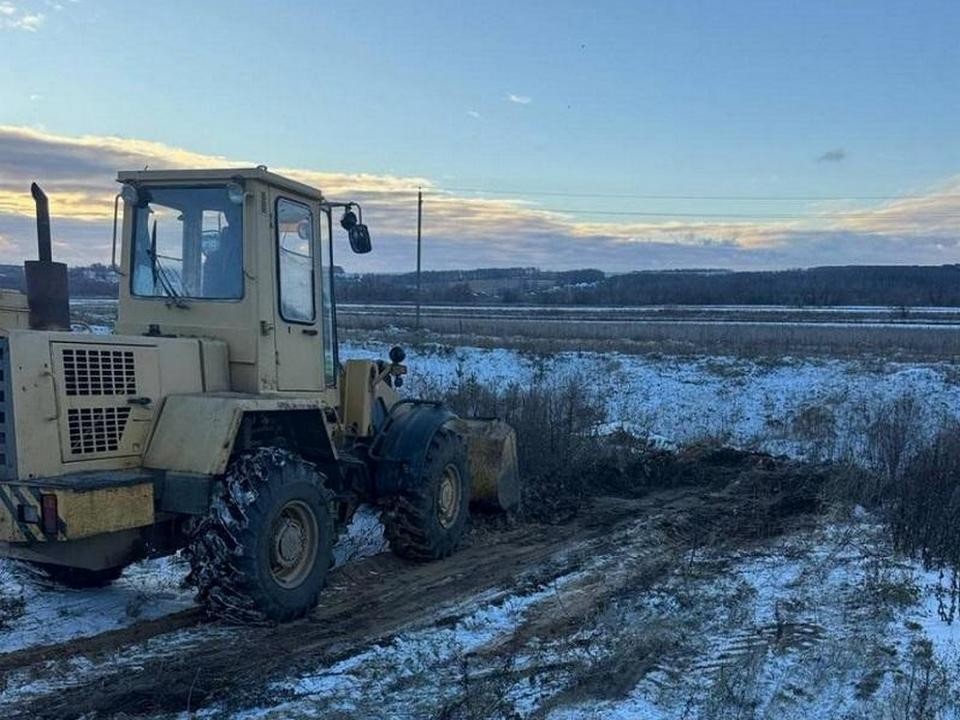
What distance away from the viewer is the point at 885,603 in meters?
6.95

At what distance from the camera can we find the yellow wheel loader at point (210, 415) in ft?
18.8

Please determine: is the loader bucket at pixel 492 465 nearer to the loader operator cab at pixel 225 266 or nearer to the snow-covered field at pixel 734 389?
the loader operator cab at pixel 225 266

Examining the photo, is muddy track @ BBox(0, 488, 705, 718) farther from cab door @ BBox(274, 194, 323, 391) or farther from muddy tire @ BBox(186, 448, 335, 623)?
cab door @ BBox(274, 194, 323, 391)

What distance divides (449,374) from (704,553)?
14183 millimetres

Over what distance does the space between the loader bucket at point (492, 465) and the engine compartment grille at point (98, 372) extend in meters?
4.48

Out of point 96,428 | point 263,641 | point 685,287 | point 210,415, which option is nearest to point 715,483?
point 263,641

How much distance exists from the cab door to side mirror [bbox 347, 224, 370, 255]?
0.94 feet

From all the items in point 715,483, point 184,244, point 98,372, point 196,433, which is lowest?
point 715,483

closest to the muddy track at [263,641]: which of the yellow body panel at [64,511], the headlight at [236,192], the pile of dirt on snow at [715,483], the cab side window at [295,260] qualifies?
the yellow body panel at [64,511]

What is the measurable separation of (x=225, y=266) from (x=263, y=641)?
2.73 meters

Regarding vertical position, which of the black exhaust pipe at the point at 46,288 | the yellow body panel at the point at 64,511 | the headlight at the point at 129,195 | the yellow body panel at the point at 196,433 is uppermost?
the headlight at the point at 129,195

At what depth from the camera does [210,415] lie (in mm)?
6363

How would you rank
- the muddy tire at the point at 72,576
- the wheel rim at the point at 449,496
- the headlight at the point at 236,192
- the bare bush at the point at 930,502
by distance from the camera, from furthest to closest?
the wheel rim at the point at 449,496, the bare bush at the point at 930,502, the muddy tire at the point at 72,576, the headlight at the point at 236,192

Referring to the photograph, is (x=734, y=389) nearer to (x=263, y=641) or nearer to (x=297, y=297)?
(x=297, y=297)
